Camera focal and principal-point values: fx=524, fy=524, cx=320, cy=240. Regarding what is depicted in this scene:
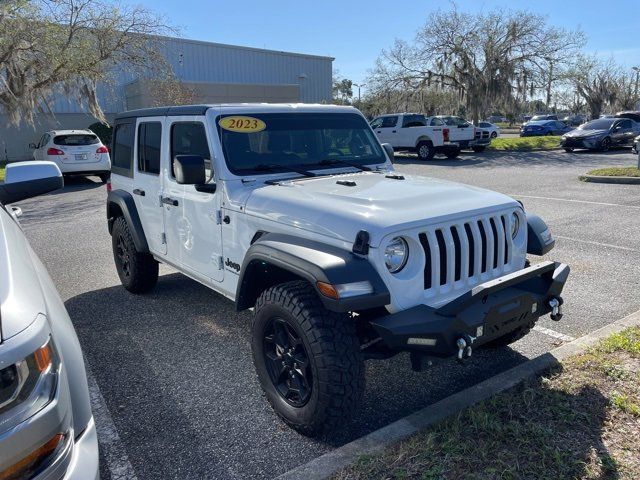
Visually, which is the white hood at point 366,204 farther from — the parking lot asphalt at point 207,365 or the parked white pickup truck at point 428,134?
the parked white pickup truck at point 428,134

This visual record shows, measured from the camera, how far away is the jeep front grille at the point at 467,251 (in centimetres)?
292

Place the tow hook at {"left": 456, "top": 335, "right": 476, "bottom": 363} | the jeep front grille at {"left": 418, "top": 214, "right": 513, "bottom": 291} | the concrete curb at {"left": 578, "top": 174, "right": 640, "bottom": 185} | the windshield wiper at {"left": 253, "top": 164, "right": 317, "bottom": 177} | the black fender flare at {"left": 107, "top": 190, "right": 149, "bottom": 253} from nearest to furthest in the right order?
the tow hook at {"left": 456, "top": 335, "right": 476, "bottom": 363} → the jeep front grille at {"left": 418, "top": 214, "right": 513, "bottom": 291} → the windshield wiper at {"left": 253, "top": 164, "right": 317, "bottom": 177} → the black fender flare at {"left": 107, "top": 190, "right": 149, "bottom": 253} → the concrete curb at {"left": 578, "top": 174, "right": 640, "bottom": 185}

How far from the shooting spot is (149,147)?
487 cm

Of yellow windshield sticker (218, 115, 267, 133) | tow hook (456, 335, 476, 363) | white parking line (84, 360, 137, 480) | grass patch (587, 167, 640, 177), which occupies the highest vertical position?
yellow windshield sticker (218, 115, 267, 133)

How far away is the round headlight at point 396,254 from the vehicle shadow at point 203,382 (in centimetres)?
79

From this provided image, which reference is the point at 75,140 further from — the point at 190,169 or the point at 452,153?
the point at 452,153

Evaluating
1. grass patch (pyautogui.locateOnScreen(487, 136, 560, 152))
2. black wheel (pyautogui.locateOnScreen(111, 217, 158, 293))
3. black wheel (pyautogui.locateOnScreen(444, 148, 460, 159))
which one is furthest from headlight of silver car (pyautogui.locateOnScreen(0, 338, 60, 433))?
grass patch (pyautogui.locateOnScreen(487, 136, 560, 152))

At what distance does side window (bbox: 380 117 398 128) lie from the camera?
71.7 ft

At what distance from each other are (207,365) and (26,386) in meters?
2.37

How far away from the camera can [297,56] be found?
31.1 meters

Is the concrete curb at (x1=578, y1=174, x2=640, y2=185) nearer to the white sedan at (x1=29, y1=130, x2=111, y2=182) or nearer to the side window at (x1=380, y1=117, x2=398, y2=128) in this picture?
the side window at (x1=380, y1=117, x2=398, y2=128)

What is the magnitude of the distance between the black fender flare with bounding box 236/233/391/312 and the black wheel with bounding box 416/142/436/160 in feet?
59.8

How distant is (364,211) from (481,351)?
1.78 m

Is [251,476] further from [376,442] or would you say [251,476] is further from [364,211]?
[364,211]
